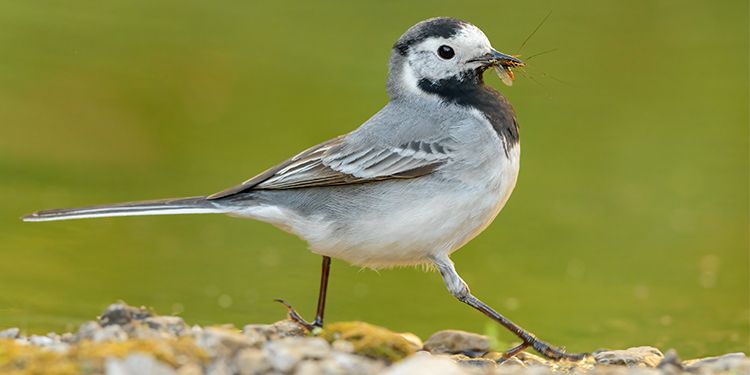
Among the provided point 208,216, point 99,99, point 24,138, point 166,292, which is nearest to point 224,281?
point 166,292

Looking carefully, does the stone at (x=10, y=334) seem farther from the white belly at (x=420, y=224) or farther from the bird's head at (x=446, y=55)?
the bird's head at (x=446, y=55)

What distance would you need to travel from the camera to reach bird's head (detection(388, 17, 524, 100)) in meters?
8.13

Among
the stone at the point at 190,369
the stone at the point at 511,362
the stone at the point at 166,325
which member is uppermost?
the stone at the point at 511,362

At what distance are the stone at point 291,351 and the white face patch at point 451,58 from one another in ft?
8.59

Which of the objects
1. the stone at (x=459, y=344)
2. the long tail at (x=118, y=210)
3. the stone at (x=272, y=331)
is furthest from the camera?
the stone at (x=459, y=344)

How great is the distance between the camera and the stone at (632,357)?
754cm

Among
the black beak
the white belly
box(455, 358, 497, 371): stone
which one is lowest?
box(455, 358, 497, 371): stone

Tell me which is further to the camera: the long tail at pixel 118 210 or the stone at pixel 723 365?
the long tail at pixel 118 210

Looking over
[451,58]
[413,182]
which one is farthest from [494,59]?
[413,182]

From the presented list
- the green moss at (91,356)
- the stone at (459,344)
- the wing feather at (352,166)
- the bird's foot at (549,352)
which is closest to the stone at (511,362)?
the bird's foot at (549,352)

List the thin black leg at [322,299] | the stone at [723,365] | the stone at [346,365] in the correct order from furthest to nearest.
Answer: the thin black leg at [322,299] < the stone at [723,365] < the stone at [346,365]

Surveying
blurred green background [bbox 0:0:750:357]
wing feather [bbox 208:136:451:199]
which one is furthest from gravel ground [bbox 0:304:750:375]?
blurred green background [bbox 0:0:750:357]

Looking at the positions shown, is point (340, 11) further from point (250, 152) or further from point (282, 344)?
point (282, 344)

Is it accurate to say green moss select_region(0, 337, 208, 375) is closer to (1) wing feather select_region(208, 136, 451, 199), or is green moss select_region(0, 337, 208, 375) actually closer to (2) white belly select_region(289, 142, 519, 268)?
(2) white belly select_region(289, 142, 519, 268)
